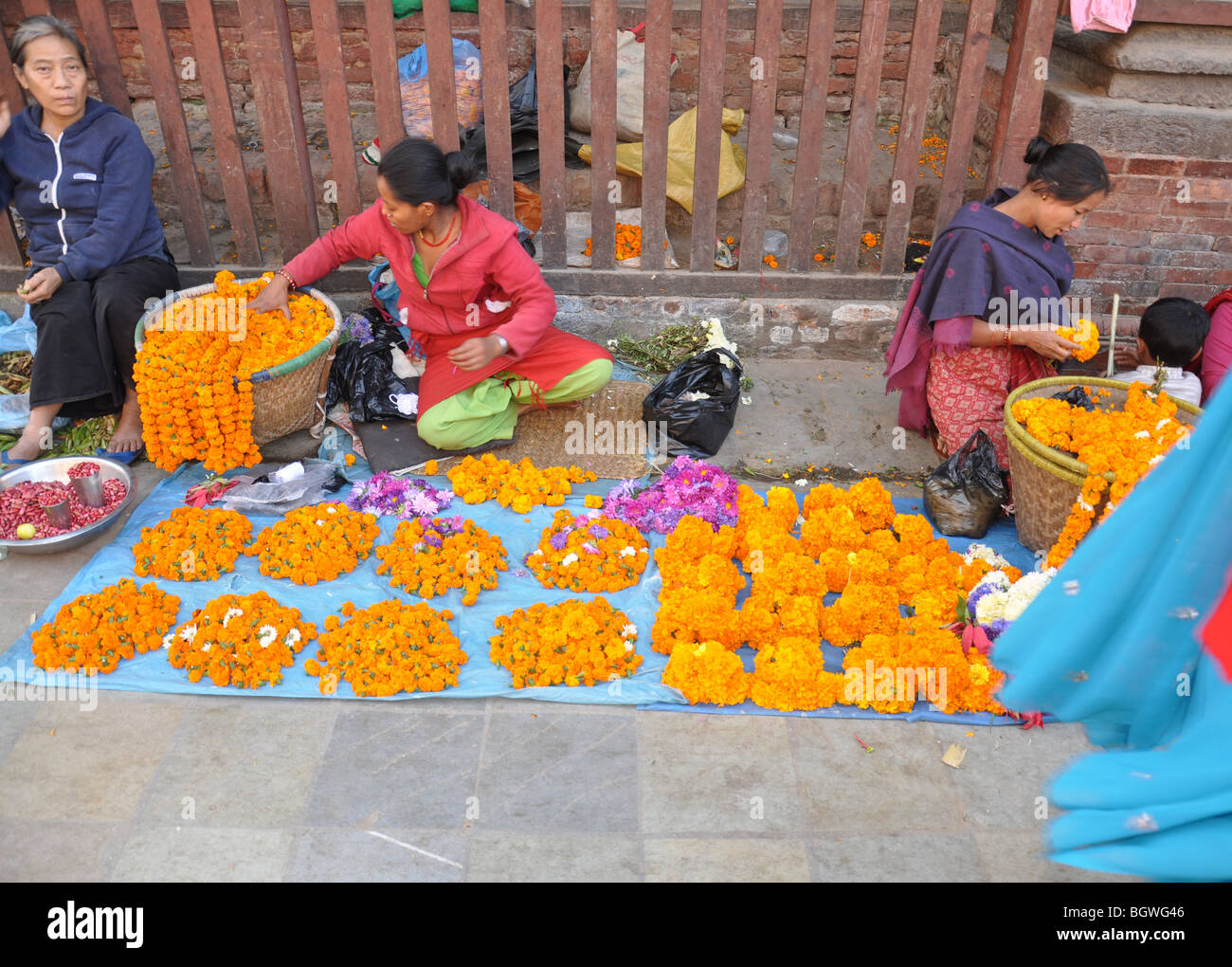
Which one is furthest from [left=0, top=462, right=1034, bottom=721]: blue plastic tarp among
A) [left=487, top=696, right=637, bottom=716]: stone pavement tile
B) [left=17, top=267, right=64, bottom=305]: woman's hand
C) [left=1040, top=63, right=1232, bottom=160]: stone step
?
[left=1040, top=63, right=1232, bottom=160]: stone step

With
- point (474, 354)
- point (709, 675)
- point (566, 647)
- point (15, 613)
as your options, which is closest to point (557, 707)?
point (566, 647)

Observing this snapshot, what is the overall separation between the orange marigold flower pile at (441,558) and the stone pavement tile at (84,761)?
922mm

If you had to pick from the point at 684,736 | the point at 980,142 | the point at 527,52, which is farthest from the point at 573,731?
the point at 527,52

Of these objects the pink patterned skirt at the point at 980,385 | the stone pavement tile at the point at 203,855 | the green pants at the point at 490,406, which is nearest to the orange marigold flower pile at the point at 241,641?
the stone pavement tile at the point at 203,855

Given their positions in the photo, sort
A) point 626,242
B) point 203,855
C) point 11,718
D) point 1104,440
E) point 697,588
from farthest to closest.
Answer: point 626,242 < point 697,588 < point 1104,440 < point 11,718 < point 203,855

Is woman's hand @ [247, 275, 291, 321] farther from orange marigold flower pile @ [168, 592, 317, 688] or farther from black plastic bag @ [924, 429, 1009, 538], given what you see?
black plastic bag @ [924, 429, 1009, 538]

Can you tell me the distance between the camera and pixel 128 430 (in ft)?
15.0

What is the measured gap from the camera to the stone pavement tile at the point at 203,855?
107 inches

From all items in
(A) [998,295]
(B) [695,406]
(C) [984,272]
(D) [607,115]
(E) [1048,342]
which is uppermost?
(D) [607,115]

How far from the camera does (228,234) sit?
20.0 ft

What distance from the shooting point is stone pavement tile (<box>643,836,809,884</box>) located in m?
2.76

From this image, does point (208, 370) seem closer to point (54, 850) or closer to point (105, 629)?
point (105, 629)

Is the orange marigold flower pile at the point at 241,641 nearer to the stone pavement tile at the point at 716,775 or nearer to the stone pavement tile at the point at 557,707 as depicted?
the stone pavement tile at the point at 557,707

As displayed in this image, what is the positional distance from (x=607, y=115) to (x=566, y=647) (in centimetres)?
280
